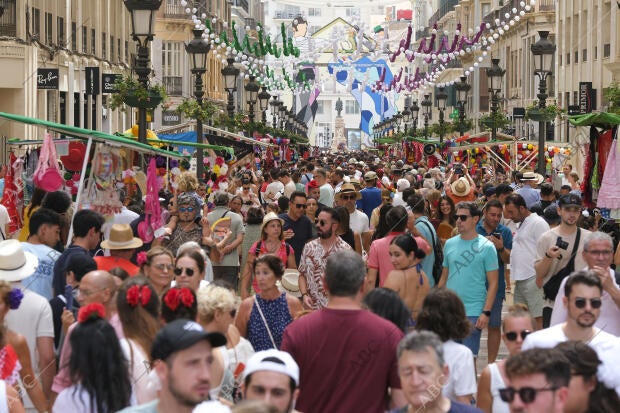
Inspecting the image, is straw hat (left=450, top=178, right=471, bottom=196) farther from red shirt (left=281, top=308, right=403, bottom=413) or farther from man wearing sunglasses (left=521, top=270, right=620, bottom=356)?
red shirt (left=281, top=308, right=403, bottom=413)

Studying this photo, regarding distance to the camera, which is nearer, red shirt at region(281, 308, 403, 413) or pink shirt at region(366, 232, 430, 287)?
red shirt at region(281, 308, 403, 413)

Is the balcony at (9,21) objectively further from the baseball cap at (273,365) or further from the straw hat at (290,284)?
the baseball cap at (273,365)

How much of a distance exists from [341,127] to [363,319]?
569 ft

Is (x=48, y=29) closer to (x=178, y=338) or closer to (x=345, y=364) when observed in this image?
(x=345, y=364)

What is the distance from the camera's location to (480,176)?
37625 millimetres

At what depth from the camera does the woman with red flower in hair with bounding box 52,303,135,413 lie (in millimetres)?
6512

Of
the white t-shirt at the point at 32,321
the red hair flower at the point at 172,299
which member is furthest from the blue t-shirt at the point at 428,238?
the red hair flower at the point at 172,299

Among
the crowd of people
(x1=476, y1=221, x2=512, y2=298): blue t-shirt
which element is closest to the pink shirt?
the crowd of people

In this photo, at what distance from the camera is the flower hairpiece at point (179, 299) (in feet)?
24.3

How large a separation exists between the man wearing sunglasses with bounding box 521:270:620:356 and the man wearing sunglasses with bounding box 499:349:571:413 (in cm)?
172

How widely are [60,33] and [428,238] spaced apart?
28503mm

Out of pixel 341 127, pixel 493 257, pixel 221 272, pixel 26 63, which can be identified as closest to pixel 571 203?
pixel 493 257

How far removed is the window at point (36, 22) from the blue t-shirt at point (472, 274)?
2659 centimetres

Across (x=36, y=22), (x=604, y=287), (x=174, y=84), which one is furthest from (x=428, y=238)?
(x=174, y=84)
